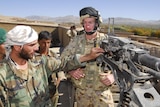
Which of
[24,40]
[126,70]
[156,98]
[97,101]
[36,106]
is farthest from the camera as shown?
[97,101]

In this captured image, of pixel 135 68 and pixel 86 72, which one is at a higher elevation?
pixel 135 68

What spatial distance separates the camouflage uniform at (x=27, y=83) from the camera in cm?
240

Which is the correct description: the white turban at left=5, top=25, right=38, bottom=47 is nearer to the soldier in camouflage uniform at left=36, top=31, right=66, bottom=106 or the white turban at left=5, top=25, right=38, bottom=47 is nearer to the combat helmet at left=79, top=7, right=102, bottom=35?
the combat helmet at left=79, top=7, right=102, bottom=35

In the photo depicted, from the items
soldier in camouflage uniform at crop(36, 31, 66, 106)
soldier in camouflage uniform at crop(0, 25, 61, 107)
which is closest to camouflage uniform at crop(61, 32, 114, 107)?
soldier in camouflage uniform at crop(36, 31, 66, 106)

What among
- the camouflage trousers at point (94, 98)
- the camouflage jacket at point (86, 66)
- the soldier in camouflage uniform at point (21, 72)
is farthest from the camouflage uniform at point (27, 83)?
the camouflage trousers at point (94, 98)

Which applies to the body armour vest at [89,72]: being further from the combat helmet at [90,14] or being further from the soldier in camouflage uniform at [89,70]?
the combat helmet at [90,14]

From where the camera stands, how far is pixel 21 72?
2455mm

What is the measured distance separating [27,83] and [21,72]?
4.8 inches

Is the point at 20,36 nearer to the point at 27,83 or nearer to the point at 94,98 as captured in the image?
the point at 27,83

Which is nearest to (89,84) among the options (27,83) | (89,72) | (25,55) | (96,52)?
(89,72)

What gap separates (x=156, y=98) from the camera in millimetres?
1879

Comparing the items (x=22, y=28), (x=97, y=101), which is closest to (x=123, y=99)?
(x=22, y=28)

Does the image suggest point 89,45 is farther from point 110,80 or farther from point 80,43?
point 110,80

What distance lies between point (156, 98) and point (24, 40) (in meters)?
1.20
